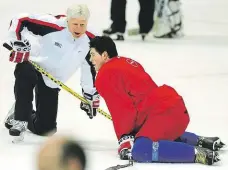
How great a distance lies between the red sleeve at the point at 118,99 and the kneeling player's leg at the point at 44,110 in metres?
0.53

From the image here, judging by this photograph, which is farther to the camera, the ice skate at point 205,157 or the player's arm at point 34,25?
the player's arm at point 34,25

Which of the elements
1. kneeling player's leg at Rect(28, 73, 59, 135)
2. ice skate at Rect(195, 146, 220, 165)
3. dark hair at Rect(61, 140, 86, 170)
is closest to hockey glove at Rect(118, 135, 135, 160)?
ice skate at Rect(195, 146, 220, 165)

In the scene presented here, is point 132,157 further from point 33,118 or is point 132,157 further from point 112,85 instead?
point 33,118

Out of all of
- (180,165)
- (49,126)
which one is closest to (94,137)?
(49,126)

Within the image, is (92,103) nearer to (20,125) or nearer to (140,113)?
(20,125)

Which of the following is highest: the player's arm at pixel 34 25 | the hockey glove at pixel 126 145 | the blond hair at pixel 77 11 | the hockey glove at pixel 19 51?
the blond hair at pixel 77 11

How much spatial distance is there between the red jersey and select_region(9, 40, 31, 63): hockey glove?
415 millimetres

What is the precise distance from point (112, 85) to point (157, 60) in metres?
2.63

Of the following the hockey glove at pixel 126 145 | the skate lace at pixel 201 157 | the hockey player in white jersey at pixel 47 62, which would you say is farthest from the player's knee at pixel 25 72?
the skate lace at pixel 201 157

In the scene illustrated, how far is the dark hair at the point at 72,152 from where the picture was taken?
735 millimetres

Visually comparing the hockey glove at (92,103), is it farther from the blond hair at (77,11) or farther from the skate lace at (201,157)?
the skate lace at (201,157)

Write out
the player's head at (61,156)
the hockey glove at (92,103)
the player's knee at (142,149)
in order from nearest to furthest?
the player's head at (61,156) < the player's knee at (142,149) < the hockey glove at (92,103)

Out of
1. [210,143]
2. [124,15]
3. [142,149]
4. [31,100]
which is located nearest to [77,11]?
[31,100]

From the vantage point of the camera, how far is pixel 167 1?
19.3ft
